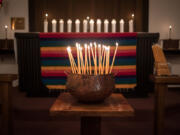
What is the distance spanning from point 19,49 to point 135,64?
1.30m

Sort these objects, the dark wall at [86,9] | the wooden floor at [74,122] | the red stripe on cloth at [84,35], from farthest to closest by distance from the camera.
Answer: the dark wall at [86,9], the red stripe on cloth at [84,35], the wooden floor at [74,122]

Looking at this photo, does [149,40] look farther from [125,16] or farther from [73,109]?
[125,16]

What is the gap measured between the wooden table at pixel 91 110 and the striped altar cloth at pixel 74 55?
1.33 m

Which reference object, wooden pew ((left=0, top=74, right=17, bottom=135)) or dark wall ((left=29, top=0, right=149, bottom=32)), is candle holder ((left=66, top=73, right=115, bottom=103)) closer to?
wooden pew ((left=0, top=74, right=17, bottom=135))

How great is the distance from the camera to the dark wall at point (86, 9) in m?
4.06

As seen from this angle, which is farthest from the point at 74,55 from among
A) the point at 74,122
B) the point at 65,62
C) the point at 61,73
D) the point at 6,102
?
the point at 6,102

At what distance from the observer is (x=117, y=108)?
0.80 meters

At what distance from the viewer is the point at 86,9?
13.4 feet

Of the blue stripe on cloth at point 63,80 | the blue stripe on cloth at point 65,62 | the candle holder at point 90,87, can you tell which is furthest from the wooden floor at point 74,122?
the candle holder at point 90,87

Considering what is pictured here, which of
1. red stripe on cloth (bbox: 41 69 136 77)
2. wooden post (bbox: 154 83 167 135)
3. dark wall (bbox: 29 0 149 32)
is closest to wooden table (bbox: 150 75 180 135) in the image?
wooden post (bbox: 154 83 167 135)

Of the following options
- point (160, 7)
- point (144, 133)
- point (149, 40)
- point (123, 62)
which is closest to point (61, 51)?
point (123, 62)

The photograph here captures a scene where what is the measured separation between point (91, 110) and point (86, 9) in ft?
11.7

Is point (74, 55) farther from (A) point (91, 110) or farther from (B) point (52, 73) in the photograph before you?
(A) point (91, 110)

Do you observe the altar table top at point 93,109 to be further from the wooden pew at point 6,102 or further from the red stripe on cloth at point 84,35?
the red stripe on cloth at point 84,35
